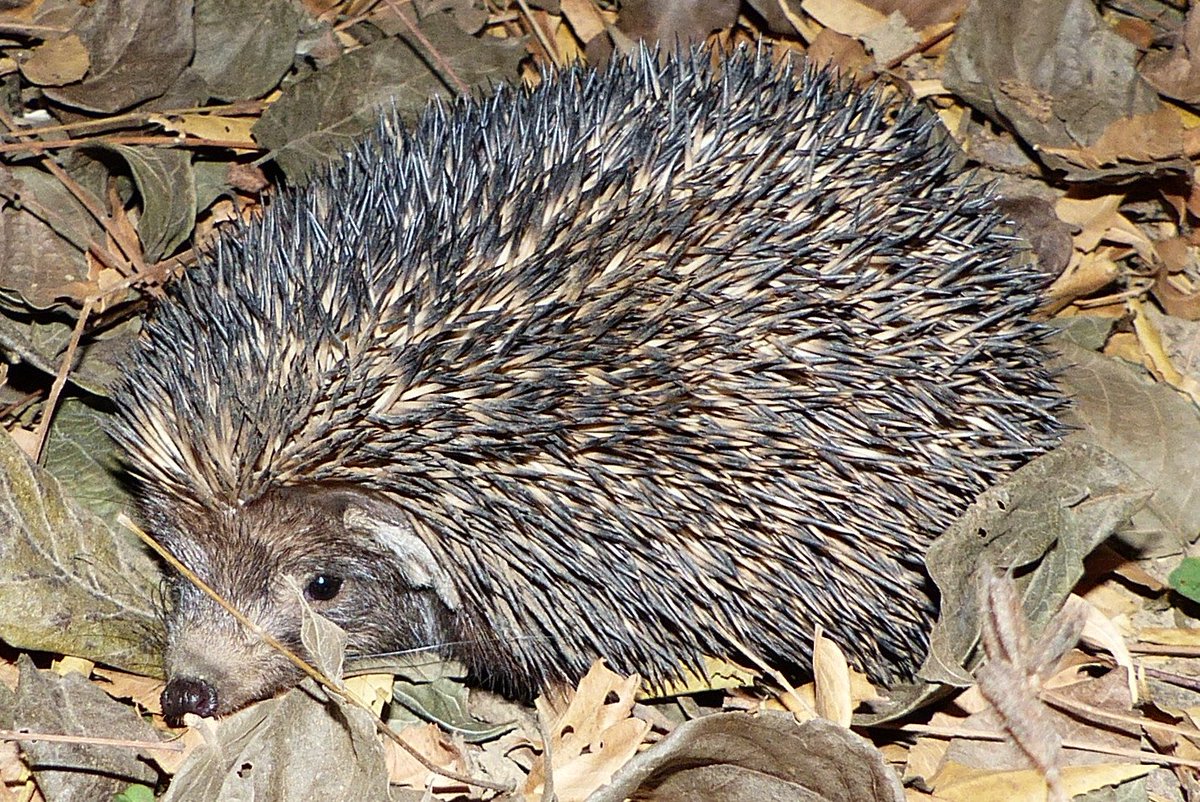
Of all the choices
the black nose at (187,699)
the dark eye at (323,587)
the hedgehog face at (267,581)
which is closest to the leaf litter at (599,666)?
the black nose at (187,699)

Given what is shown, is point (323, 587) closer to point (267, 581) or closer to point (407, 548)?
point (267, 581)

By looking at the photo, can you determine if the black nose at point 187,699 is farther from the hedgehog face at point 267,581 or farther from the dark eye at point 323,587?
the dark eye at point 323,587

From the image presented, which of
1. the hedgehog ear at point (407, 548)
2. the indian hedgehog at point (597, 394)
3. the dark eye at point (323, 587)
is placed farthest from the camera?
the dark eye at point (323, 587)

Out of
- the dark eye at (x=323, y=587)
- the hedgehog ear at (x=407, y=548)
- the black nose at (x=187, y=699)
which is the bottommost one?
the black nose at (x=187, y=699)

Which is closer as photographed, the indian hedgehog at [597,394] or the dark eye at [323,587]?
the indian hedgehog at [597,394]

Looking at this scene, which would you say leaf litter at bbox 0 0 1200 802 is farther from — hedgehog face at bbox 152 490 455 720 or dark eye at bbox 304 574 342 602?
dark eye at bbox 304 574 342 602

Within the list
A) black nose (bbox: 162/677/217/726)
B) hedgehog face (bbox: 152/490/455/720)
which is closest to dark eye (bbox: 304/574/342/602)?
hedgehog face (bbox: 152/490/455/720)

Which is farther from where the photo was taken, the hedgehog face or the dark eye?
the dark eye

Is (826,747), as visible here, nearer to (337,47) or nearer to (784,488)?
(784,488)

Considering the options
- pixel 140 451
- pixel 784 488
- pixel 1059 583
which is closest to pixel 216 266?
pixel 140 451
